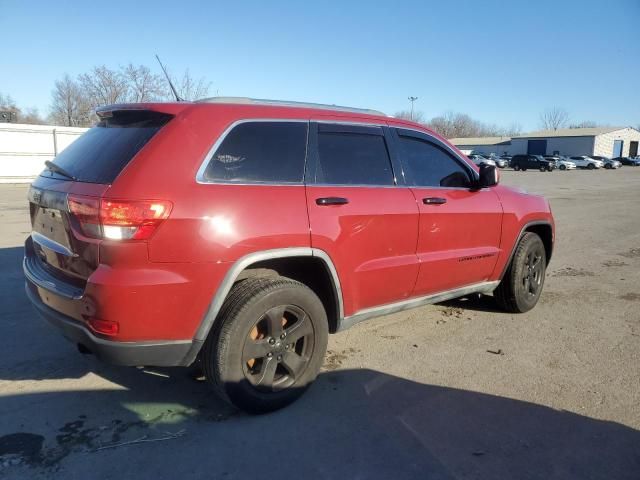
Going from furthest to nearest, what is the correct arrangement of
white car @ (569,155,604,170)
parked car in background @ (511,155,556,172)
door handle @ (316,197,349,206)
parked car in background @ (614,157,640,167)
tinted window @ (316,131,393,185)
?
parked car in background @ (614,157,640,167) < white car @ (569,155,604,170) < parked car in background @ (511,155,556,172) < tinted window @ (316,131,393,185) < door handle @ (316,197,349,206)

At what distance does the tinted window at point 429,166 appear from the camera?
13.3 ft

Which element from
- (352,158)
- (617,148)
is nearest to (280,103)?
(352,158)

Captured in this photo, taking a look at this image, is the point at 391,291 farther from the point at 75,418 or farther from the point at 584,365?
the point at 75,418

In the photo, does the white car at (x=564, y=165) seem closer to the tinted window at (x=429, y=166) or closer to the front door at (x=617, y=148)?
the front door at (x=617, y=148)

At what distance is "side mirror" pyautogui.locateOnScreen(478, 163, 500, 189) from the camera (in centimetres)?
441

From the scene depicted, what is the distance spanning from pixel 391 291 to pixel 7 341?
3178 millimetres

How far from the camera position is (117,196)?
2.68 m

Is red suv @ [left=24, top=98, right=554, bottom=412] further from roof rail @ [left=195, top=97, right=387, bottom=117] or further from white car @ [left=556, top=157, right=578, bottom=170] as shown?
white car @ [left=556, top=157, right=578, bottom=170]

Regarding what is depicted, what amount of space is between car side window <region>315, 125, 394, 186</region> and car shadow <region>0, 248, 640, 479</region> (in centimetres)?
145

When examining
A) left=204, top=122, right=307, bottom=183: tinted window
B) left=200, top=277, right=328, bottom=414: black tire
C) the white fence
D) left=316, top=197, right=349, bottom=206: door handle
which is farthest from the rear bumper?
the white fence

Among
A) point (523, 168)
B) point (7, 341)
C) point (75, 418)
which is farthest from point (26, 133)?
point (523, 168)

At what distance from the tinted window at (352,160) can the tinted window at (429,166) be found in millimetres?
246

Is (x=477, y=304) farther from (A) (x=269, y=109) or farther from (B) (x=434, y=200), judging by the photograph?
(A) (x=269, y=109)

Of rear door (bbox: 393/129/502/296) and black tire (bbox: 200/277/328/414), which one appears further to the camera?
rear door (bbox: 393/129/502/296)
